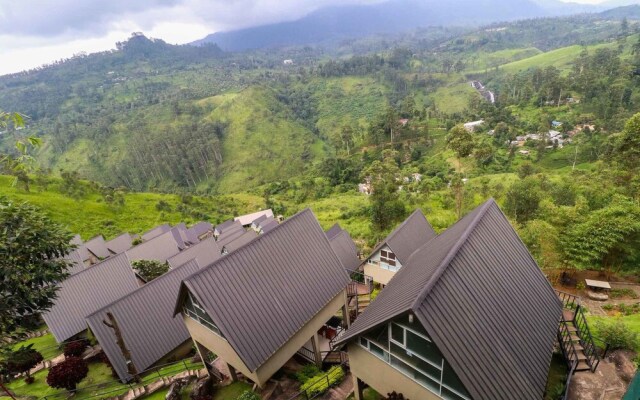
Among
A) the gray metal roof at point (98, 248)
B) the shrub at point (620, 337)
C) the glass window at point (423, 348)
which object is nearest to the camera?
the glass window at point (423, 348)

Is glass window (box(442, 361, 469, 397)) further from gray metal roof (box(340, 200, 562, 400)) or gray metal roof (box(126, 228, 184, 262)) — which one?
gray metal roof (box(126, 228, 184, 262))

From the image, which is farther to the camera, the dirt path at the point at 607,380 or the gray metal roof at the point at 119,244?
the gray metal roof at the point at 119,244

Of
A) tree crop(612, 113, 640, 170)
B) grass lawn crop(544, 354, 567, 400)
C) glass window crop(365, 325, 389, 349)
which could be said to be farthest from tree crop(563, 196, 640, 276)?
glass window crop(365, 325, 389, 349)

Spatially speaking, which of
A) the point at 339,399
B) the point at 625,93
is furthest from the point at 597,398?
the point at 625,93

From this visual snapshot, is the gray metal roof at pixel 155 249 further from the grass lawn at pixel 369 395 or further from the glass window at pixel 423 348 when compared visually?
the glass window at pixel 423 348

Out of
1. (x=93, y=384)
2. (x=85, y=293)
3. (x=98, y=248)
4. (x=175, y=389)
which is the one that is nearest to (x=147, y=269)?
(x=85, y=293)

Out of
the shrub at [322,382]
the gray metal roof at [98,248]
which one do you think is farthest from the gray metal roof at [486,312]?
the gray metal roof at [98,248]
